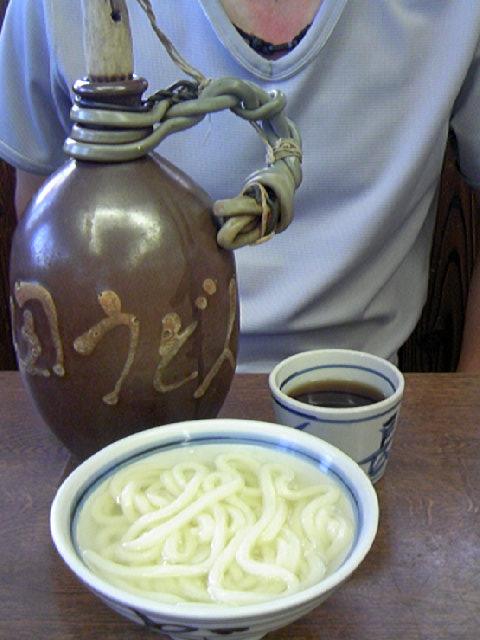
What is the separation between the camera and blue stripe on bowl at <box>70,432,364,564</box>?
0.58m

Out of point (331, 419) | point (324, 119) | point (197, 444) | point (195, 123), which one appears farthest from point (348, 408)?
point (324, 119)

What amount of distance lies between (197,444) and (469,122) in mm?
753

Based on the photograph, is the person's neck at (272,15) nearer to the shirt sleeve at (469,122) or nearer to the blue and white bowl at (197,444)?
the shirt sleeve at (469,122)

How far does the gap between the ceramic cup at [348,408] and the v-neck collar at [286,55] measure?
47 cm

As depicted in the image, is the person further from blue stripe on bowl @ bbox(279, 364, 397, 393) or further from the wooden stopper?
the wooden stopper

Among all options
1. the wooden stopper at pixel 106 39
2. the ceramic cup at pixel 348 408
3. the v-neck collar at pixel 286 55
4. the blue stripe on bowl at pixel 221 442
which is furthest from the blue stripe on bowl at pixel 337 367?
the v-neck collar at pixel 286 55

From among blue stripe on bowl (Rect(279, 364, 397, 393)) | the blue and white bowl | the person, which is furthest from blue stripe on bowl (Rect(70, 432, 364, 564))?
the person

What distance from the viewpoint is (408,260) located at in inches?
50.4

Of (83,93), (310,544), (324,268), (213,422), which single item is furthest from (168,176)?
(324,268)

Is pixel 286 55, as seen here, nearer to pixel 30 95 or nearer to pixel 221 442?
pixel 30 95

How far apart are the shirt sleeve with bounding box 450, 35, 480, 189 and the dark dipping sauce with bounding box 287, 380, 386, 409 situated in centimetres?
57

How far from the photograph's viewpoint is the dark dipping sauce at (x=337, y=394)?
0.79 m

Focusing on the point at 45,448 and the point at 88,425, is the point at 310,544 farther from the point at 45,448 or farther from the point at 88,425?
the point at 45,448

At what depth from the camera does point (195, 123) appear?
2.35 ft
